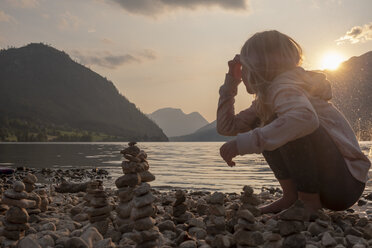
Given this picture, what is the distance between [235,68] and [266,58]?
817 mm

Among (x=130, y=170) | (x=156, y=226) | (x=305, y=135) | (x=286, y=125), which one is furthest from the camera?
(x=156, y=226)

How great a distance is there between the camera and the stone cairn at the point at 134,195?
2.85 metres

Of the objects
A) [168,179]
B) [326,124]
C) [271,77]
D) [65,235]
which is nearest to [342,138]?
[326,124]

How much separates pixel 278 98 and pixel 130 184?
5.76 ft

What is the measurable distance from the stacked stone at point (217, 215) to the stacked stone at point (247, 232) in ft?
2.11

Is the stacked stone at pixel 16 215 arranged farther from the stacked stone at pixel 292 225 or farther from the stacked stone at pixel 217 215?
the stacked stone at pixel 292 225

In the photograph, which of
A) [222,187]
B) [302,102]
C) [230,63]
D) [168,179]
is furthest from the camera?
[168,179]

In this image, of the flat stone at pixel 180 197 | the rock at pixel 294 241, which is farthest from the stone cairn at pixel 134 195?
the rock at pixel 294 241

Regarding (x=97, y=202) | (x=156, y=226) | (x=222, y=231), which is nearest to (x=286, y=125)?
(x=222, y=231)

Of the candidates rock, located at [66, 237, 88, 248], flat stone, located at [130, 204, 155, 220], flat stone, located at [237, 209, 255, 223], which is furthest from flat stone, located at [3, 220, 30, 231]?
flat stone, located at [237, 209, 255, 223]

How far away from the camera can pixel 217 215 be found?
3.40m

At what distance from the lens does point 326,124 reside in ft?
11.4

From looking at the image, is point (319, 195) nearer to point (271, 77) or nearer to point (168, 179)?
point (271, 77)

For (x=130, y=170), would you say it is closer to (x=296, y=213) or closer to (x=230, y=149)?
(x=230, y=149)
